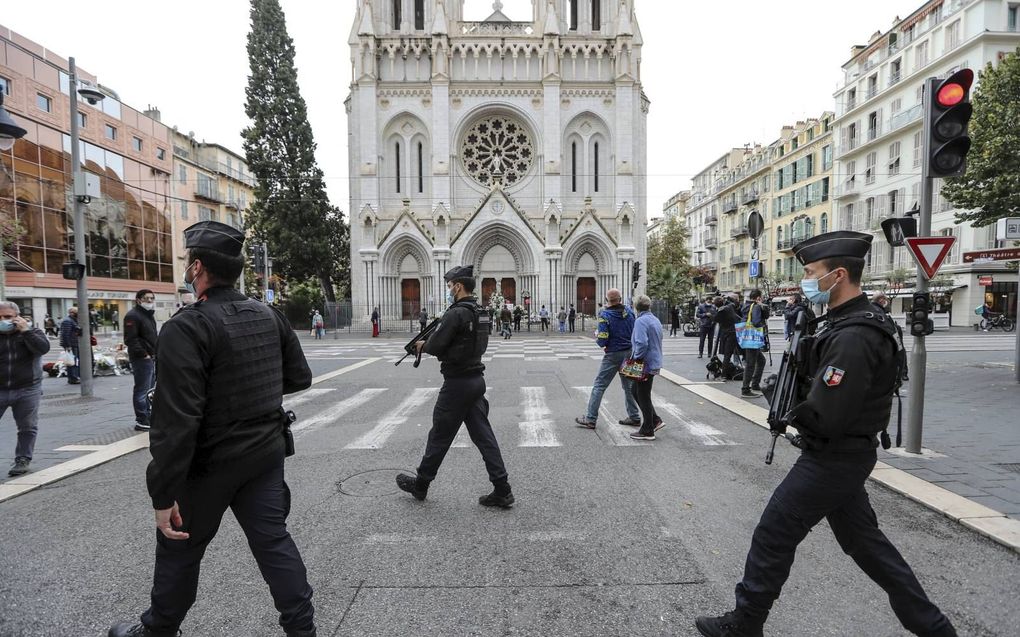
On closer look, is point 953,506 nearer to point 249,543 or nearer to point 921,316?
point 921,316

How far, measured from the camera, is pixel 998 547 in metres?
3.58

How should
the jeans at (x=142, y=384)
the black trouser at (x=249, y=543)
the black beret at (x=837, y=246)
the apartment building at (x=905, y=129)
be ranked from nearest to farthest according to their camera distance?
the black trouser at (x=249, y=543) < the black beret at (x=837, y=246) < the jeans at (x=142, y=384) < the apartment building at (x=905, y=129)

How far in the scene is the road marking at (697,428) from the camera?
6566mm

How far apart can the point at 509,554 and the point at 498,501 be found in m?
0.80

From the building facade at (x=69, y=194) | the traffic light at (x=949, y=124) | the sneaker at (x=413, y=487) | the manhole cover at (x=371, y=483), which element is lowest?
the manhole cover at (x=371, y=483)

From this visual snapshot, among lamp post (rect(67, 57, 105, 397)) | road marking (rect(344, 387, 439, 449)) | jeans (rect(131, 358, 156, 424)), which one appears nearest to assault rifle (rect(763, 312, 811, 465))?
road marking (rect(344, 387, 439, 449))

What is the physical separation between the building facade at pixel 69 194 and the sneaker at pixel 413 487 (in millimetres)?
27950

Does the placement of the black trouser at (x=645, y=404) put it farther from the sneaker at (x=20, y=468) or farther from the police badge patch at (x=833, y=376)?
the sneaker at (x=20, y=468)

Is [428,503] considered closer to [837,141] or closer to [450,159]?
[450,159]


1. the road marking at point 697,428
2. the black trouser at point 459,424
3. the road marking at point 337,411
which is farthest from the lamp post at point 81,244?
the road marking at point 697,428

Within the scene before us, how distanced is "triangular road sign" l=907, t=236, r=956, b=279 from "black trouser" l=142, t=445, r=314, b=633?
639cm

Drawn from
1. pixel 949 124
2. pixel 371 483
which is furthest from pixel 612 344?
pixel 949 124

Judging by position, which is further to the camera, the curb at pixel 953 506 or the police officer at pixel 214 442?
the curb at pixel 953 506

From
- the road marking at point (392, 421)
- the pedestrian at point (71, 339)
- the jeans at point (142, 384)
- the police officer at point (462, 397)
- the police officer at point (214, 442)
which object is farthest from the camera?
the pedestrian at point (71, 339)
